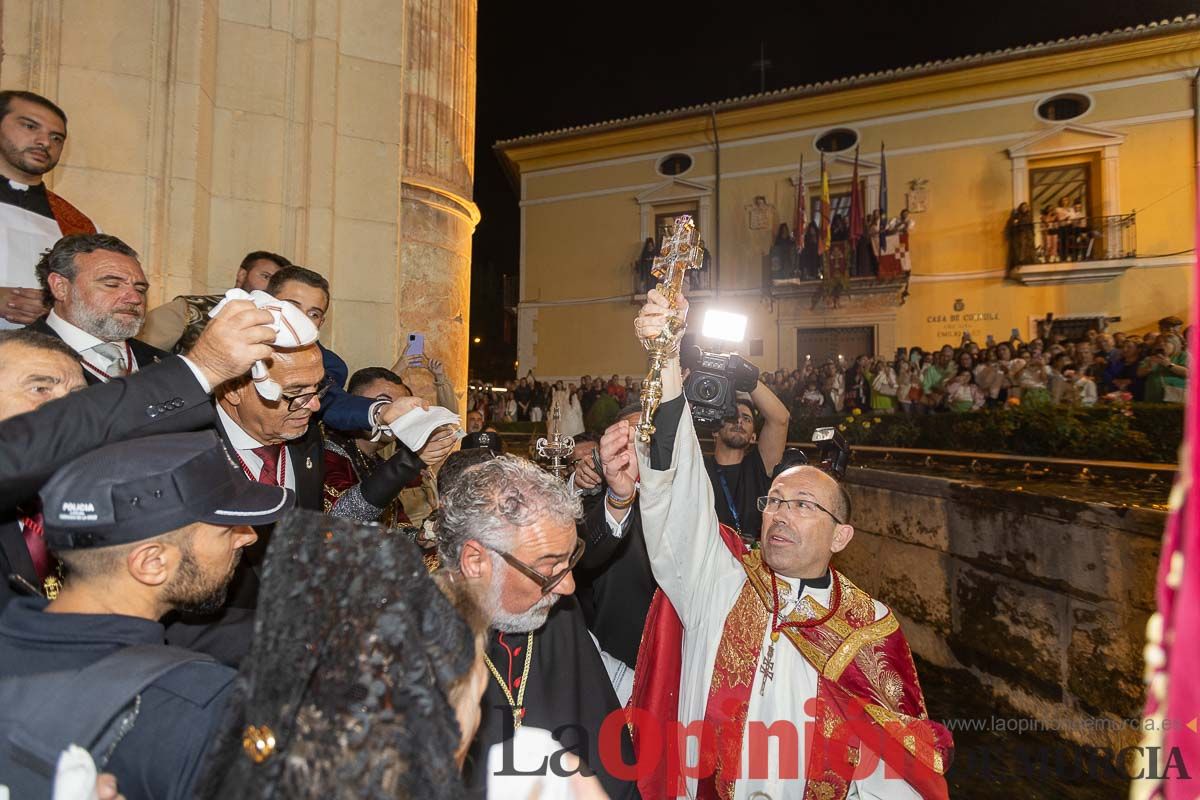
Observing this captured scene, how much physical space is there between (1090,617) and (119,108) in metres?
6.23

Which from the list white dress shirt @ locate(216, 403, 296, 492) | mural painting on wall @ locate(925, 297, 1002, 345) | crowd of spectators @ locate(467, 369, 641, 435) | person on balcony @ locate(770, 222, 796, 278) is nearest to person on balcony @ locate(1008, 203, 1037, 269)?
mural painting on wall @ locate(925, 297, 1002, 345)

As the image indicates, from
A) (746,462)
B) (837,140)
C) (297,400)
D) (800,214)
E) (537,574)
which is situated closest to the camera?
(537,574)

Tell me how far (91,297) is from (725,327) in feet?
7.27

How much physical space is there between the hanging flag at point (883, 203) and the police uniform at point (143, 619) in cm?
1989

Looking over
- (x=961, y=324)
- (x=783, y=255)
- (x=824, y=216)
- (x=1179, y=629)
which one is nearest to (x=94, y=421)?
(x=1179, y=629)

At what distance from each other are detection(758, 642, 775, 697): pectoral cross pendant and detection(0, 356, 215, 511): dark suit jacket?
76.4 inches

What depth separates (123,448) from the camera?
133 centimetres

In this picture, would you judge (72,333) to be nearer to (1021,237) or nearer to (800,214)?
(800,214)

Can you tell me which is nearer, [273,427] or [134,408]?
[134,408]

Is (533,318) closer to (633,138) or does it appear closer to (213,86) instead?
(633,138)

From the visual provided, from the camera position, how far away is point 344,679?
2.83 feet

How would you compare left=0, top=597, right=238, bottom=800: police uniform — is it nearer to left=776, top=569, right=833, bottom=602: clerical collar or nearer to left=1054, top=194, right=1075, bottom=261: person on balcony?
left=776, top=569, right=833, bottom=602: clerical collar

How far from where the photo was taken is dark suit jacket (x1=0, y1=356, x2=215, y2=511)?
143 cm

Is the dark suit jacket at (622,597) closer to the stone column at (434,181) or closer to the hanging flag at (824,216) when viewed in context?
the stone column at (434,181)
